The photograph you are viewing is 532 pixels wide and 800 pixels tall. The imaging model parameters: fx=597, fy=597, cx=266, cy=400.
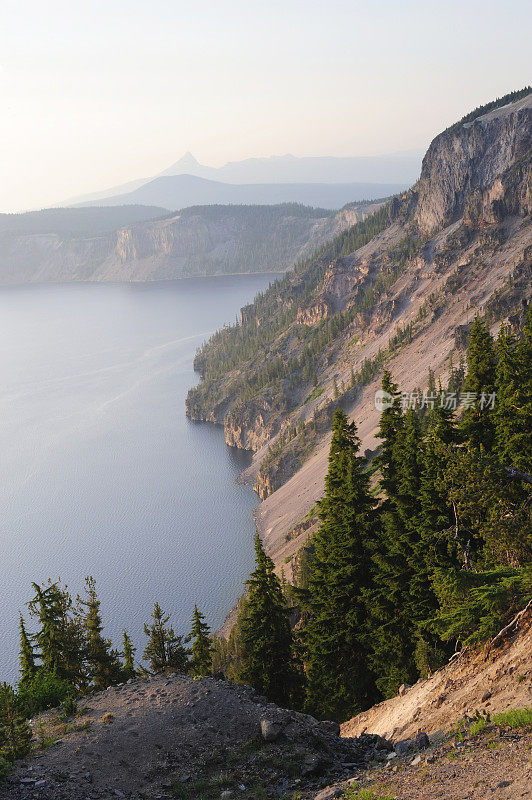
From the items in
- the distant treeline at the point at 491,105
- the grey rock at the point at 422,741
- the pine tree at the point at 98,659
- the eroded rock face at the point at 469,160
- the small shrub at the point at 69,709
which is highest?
the distant treeline at the point at 491,105

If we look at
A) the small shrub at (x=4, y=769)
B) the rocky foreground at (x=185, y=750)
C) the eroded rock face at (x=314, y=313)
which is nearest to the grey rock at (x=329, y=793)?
the rocky foreground at (x=185, y=750)

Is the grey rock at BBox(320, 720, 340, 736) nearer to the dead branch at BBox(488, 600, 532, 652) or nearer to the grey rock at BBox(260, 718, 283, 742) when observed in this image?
the grey rock at BBox(260, 718, 283, 742)

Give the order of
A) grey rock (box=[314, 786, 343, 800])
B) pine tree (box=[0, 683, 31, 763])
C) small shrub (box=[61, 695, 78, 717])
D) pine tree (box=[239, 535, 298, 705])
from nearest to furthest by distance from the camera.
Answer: grey rock (box=[314, 786, 343, 800]) < pine tree (box=[0, 683, 31, 763]) < small shrub (box=[61, 695, 78, 717]) < pine tree (box=[239, 535, 298, 705])

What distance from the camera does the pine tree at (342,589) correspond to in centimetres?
3609

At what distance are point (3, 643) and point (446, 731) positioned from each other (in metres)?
74.7

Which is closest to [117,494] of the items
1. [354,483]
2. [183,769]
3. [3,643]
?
[3,643]

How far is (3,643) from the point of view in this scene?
78938 millimetres

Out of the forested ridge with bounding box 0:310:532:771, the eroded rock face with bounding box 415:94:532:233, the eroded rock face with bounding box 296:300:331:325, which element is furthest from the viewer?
the eroded rock face with bounding box 296:300:331:325

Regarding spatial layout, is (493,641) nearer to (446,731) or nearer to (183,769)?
(446,731)

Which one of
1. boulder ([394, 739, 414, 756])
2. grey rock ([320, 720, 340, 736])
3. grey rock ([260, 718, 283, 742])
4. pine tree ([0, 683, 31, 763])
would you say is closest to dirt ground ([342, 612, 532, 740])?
boulder ([394, 739, 414, 756])

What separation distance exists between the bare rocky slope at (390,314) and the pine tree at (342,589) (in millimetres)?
50858

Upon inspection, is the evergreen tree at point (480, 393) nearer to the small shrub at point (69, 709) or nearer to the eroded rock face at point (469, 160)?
the small shrub at point (69, 709)

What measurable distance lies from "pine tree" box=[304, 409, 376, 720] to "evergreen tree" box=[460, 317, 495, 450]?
680cm

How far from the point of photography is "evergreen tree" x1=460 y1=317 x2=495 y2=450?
33844mm
